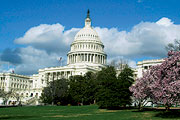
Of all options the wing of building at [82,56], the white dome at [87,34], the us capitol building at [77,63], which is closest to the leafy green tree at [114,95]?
the us capitol building at [77,63]

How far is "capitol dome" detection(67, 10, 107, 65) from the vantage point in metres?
143

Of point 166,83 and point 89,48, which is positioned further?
point 89,48

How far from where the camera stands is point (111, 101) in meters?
51.2

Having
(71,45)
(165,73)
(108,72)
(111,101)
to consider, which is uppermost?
(71,45)

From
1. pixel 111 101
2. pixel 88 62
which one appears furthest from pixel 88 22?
pixel 111 101

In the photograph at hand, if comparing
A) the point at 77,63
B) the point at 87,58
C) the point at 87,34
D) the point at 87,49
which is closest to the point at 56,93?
the point at 77,63

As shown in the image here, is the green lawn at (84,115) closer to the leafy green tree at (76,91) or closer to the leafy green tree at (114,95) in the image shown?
the leafy green tree at (114,95)

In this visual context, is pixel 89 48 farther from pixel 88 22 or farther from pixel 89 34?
pixel 88 22

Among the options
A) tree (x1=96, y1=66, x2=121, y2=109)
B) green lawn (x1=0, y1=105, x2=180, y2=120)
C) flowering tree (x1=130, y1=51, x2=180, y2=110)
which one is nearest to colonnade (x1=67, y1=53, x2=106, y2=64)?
tree (x1=96, y1=66, x2=121, y2=109)

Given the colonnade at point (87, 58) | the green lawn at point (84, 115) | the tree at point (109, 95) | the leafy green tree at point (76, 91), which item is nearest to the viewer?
the green lawn at point (84, 115)

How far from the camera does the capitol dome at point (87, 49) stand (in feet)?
469

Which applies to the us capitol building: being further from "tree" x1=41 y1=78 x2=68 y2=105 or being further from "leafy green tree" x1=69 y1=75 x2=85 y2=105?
"leafy green tree" x1=69 y1=75 x2=85 y2=105

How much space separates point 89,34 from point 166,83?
120m

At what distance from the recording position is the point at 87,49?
145 metres
